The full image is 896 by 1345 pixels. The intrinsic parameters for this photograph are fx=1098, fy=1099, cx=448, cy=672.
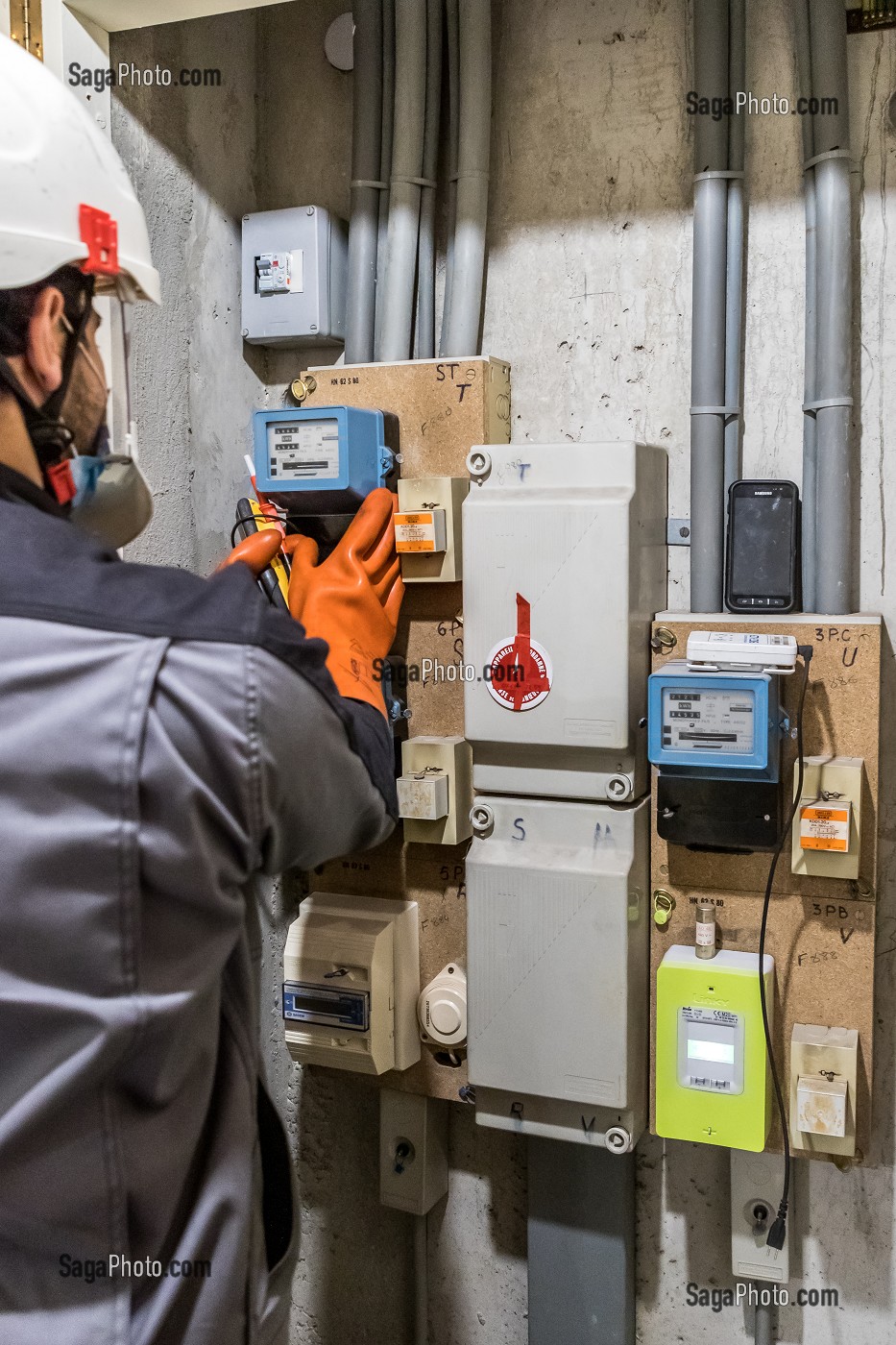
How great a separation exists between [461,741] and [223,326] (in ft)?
2.45

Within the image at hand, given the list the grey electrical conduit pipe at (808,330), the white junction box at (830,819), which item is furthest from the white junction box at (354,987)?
the grey electrical conduit pipe at (808,330)

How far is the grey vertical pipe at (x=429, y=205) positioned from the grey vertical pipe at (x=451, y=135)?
0.02m

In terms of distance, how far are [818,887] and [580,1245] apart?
66 cm

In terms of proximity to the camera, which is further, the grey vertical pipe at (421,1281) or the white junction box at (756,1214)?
the grey vertical pipe at (421,1281)

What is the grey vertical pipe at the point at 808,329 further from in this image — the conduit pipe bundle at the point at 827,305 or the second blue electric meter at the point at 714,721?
the second blue electric meter at the point at 714,721

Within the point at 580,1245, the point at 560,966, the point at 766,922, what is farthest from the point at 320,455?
the point at 580,1245

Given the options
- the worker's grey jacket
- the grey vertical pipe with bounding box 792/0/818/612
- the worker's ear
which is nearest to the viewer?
the worker's grey jacket

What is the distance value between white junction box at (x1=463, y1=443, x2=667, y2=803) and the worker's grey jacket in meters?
0.51

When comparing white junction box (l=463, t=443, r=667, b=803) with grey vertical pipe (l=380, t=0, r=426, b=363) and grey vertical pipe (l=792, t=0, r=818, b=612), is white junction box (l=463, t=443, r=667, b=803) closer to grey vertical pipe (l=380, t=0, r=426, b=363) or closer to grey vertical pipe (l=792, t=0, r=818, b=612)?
grey vertical pipe (l=792, t=0, r=818, b=612)

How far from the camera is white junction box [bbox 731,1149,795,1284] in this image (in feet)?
4.99

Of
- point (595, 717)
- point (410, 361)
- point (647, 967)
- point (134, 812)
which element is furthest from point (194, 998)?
point (410, 361)

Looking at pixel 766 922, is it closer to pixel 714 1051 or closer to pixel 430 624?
pixel 714 1051

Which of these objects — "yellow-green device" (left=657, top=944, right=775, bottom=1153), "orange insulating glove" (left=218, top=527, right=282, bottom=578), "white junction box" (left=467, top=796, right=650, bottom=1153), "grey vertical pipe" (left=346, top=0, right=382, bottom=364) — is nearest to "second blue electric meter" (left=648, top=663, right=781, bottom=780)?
"white junction box" (left=467, top=796, right=650, bottom=1153)

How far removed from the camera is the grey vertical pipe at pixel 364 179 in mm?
1569
